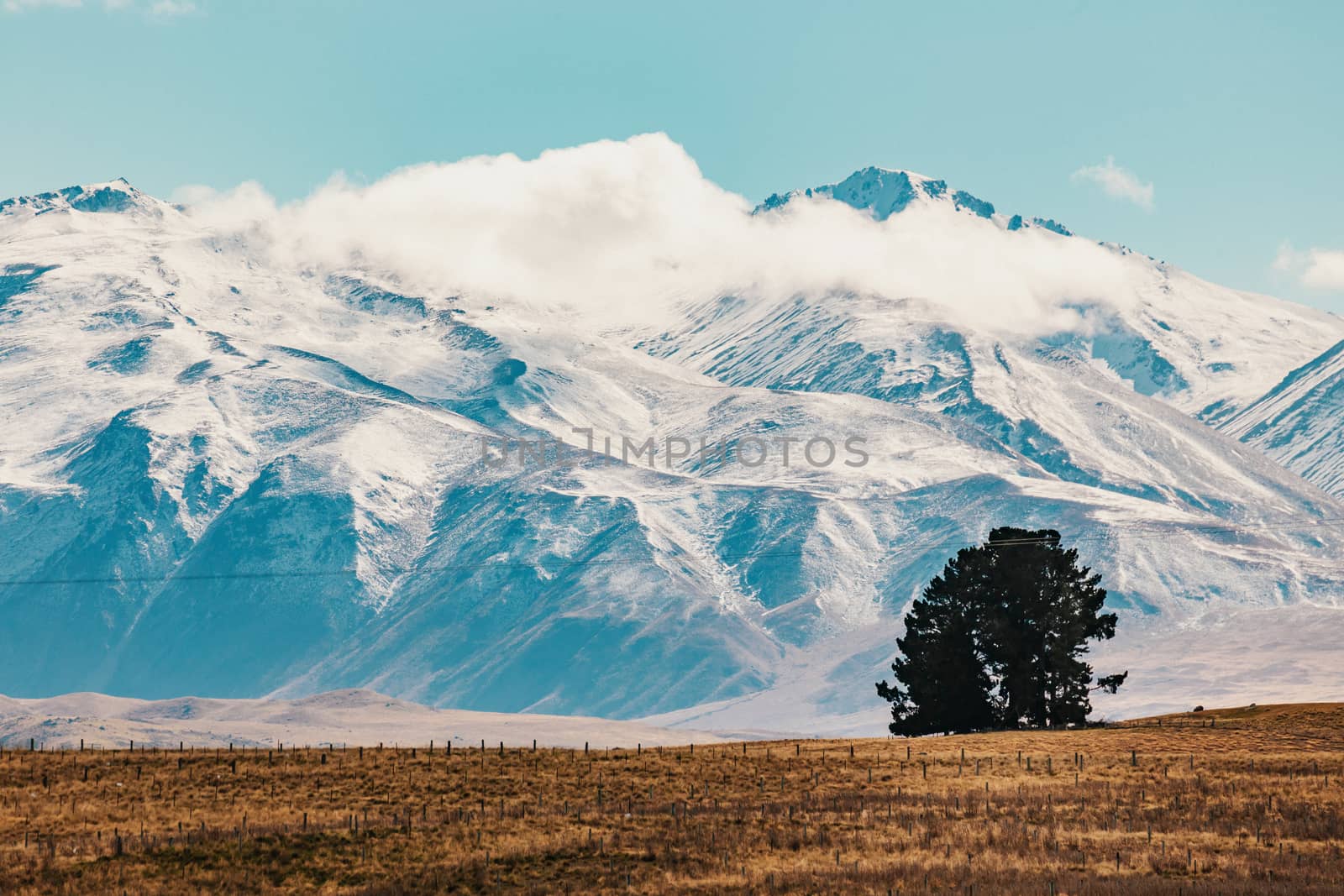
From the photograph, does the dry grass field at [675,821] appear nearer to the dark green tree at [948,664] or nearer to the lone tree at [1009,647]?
the lone tree at [1009,647]

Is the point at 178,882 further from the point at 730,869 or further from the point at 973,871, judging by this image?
the point at 973,871

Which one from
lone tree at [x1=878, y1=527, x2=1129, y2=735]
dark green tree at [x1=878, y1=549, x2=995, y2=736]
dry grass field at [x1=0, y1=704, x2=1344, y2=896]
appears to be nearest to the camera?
dry grass field at [x1=0, y1=704, x2=1344, y2=896]

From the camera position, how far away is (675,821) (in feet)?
255

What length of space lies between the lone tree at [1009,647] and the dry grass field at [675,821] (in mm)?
32048

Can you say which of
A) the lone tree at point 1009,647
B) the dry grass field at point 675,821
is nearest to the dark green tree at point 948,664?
the lone tree at point 1009,647

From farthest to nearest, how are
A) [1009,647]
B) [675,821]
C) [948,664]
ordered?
[948,664], [1009,647], [675,821]

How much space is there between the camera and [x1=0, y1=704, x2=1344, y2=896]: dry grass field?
67.1 m

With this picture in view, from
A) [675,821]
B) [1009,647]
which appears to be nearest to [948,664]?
[1009,647]

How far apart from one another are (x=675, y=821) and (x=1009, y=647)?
62.6 metres

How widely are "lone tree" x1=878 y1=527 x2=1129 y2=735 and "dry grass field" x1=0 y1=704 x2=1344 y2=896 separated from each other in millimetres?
32048

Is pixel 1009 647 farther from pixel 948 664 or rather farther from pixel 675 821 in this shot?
pixel 675 821

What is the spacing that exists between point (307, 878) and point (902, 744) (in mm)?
48179

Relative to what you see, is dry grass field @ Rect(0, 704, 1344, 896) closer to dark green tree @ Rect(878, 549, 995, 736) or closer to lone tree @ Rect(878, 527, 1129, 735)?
lone tree @ Rect(878, 527, 1129, 735)

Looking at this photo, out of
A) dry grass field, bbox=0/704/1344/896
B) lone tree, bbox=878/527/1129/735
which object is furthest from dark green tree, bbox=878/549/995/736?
dry grass field, bbox=0/704/1344/896
